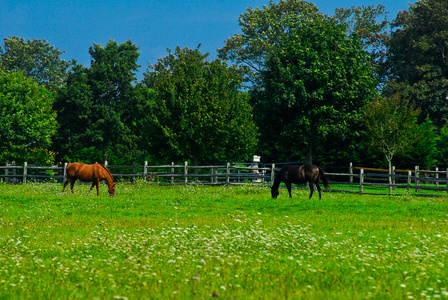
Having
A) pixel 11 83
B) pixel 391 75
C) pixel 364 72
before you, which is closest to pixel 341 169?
pixel 364 72

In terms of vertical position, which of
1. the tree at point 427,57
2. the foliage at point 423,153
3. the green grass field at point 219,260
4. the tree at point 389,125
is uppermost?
the tree at point 427,57

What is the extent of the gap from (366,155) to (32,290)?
137 feet

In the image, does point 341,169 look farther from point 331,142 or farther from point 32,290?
point 32,290

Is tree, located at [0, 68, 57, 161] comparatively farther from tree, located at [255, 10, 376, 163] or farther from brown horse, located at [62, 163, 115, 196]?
tree, located at [255, 10, 376, 163]

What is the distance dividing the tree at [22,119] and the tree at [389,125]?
29288mm

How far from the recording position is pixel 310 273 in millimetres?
7023

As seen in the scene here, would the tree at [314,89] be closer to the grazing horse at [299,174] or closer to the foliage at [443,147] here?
the foliage at [443,147]

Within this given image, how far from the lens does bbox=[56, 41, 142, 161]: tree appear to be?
162ft

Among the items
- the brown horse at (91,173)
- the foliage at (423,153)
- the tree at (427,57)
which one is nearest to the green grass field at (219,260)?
the brown horse at (91,173)

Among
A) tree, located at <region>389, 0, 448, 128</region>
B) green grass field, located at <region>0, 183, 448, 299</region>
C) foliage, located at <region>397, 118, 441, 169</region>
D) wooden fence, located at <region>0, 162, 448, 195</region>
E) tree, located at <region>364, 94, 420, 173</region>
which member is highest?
tree, located at <region>389, 0, 448, 128</region>

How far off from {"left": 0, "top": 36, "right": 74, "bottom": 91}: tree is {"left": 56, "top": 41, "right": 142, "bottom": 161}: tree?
34.0 meters

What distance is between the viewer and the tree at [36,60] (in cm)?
8356

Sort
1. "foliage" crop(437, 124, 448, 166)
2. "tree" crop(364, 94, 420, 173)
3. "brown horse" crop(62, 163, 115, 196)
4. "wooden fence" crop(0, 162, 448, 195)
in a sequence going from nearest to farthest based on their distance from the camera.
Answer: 1. "brown horse" crop(62, 163, 115, 196)
2. "wooden fence" crop(0, 162, 448, 195)
3. "tree" crop(364, 94, 420, 173)
4. "foliage" crop(437, 124, 448, 166)

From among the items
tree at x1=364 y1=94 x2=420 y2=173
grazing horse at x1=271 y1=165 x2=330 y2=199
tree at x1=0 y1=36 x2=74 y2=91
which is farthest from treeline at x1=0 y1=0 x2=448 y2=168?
tree at x1=0 y1=36 x2=74 y2=91
